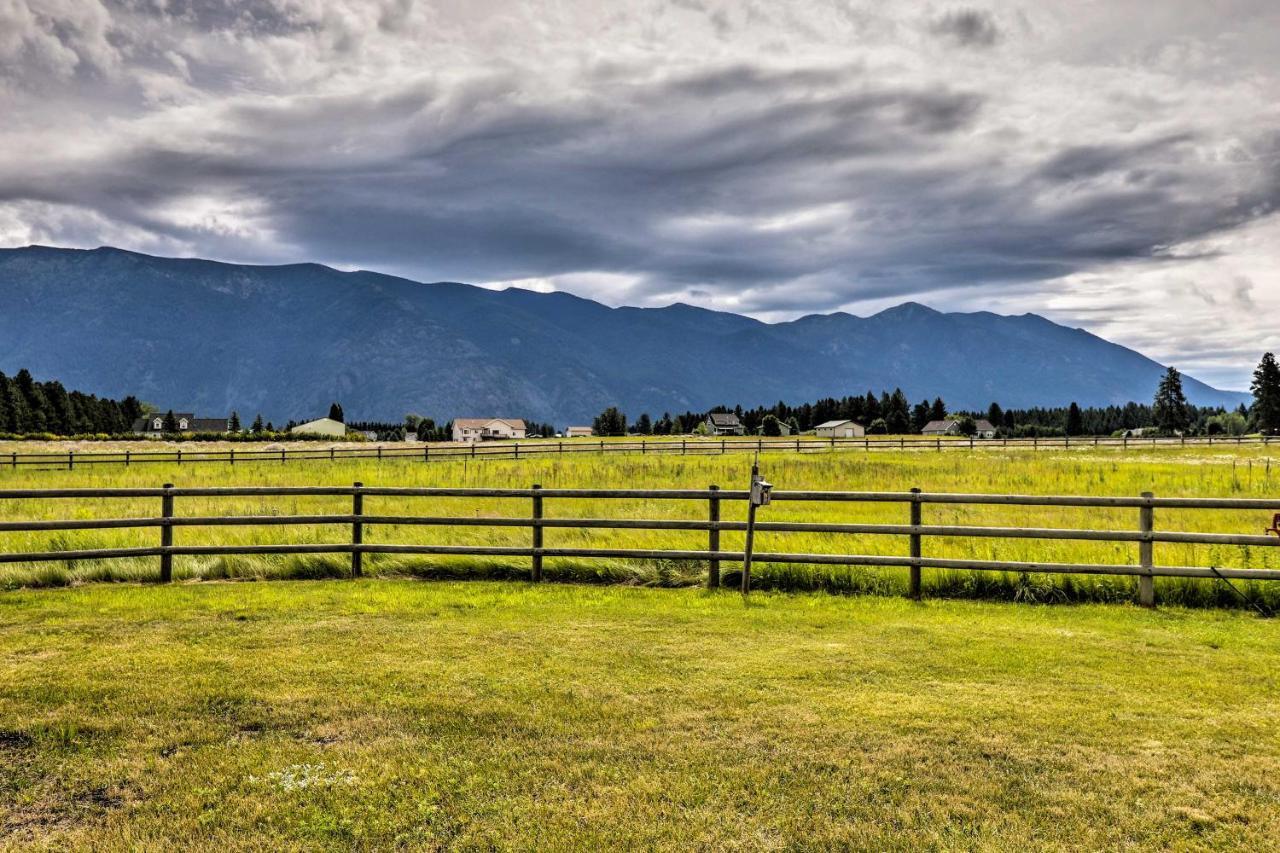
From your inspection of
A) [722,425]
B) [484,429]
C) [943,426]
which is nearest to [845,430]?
[943,426]

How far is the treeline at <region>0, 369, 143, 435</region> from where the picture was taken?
97.8m

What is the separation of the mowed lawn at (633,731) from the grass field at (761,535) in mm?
1870

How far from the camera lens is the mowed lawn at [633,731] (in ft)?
15.0

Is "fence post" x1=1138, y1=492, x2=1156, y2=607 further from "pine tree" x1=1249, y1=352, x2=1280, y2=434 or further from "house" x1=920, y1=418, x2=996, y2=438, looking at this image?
"house" x1=920, y1=418, x2=996, y2=438

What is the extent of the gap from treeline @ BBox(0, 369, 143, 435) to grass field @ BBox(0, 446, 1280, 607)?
77092mm

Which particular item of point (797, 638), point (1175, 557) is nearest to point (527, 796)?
point (797, 638)

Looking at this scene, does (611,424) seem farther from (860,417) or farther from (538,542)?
(538,542)

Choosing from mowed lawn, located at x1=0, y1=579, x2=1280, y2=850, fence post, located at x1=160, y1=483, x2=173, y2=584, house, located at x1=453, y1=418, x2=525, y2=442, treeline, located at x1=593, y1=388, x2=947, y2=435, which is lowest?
mowed lawn, located at x1=0, y1=579, x2=1280, y2=850

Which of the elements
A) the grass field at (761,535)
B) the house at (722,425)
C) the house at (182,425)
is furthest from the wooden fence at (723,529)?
the house at (722,425)

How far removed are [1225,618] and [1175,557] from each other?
7.91ft

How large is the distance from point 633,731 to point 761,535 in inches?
358

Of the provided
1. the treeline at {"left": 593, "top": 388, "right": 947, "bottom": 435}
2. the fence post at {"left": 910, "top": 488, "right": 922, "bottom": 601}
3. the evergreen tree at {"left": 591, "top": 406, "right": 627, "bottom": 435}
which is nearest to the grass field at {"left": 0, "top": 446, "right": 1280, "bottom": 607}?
the fence post at {"left": 910, "top": 488, "right": 922, "bottom": 601}

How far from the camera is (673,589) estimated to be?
11750 mm

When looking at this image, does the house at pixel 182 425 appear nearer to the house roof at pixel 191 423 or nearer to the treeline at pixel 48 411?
the house roof at pixel 191 423
